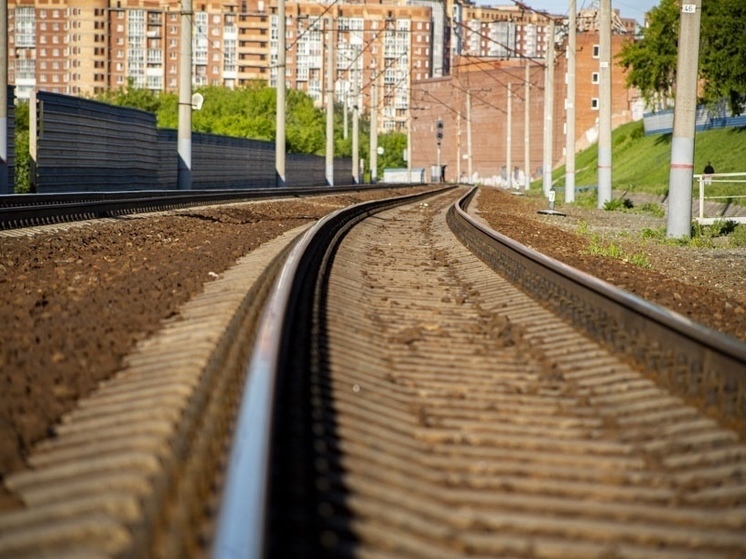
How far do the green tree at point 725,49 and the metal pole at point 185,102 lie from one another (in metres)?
32.5

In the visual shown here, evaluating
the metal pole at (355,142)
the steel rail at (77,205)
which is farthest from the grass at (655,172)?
the metal pole at (355,142)

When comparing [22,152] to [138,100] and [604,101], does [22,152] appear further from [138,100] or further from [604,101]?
[138,100]

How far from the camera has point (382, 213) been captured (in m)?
29.3

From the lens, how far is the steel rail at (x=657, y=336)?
5984mm

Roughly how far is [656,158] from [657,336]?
207 ft

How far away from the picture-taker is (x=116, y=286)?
10695mm

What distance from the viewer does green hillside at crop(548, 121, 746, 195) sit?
5406 centimetres

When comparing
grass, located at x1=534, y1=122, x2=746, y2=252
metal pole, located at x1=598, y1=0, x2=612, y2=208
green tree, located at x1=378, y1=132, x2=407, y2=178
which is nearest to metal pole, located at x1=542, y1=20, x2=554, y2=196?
grass, located at x1=534, y1=122, x2=746, y2=252

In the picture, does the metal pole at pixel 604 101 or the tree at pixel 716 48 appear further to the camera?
the tree at pixel 716 48

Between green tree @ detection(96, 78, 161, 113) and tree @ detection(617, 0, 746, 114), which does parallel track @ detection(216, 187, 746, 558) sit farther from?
green tree @ detection(96, 78, 161, 113)

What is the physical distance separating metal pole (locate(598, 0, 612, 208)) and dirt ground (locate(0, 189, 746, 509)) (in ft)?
45.0

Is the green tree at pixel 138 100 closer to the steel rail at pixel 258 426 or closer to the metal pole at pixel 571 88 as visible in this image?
the metal pole at pixel 571 88

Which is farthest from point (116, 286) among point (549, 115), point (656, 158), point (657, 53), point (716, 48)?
point (657, 53)

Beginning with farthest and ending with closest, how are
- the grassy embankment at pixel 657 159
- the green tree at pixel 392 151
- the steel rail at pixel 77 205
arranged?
the green tree at pixel 392 151 < the grassy embankment at pixel 657 159 < the steel rail at pixel 77 205
